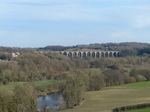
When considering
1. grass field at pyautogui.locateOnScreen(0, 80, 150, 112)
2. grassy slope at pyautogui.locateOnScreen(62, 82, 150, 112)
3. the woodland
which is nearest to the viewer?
the woodland

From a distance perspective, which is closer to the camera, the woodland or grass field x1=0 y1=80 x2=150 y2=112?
the woodland

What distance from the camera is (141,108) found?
1133 inches

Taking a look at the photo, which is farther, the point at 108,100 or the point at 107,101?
the point at 108,100

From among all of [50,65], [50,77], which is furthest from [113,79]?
[50,65]

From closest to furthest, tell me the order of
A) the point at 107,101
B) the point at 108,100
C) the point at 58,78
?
the point at 107,101
the point at 108,100
the point at 58,78

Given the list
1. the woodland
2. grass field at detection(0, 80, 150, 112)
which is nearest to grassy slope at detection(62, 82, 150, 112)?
grass field at detection(0, 80, 150, 112)

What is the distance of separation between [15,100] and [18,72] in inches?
1671

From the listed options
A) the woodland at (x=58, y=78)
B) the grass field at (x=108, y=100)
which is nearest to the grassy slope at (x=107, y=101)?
the grass field at (x=108, y=100)

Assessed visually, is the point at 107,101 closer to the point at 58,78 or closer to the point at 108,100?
the point at 108,100

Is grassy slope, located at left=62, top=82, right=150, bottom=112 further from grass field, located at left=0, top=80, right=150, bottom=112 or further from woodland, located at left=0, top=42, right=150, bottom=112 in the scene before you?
woodland, located at left=0, top=42, right=150, bottom=112

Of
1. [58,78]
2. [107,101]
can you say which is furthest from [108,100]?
[58,78]

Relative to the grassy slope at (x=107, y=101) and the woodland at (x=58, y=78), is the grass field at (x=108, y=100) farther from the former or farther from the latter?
the woodland at (x=58, y=78)

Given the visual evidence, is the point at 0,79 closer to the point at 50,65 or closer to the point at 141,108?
the point at 50,65

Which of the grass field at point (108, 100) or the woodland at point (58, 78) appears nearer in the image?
the woodland at point (58, 78)
